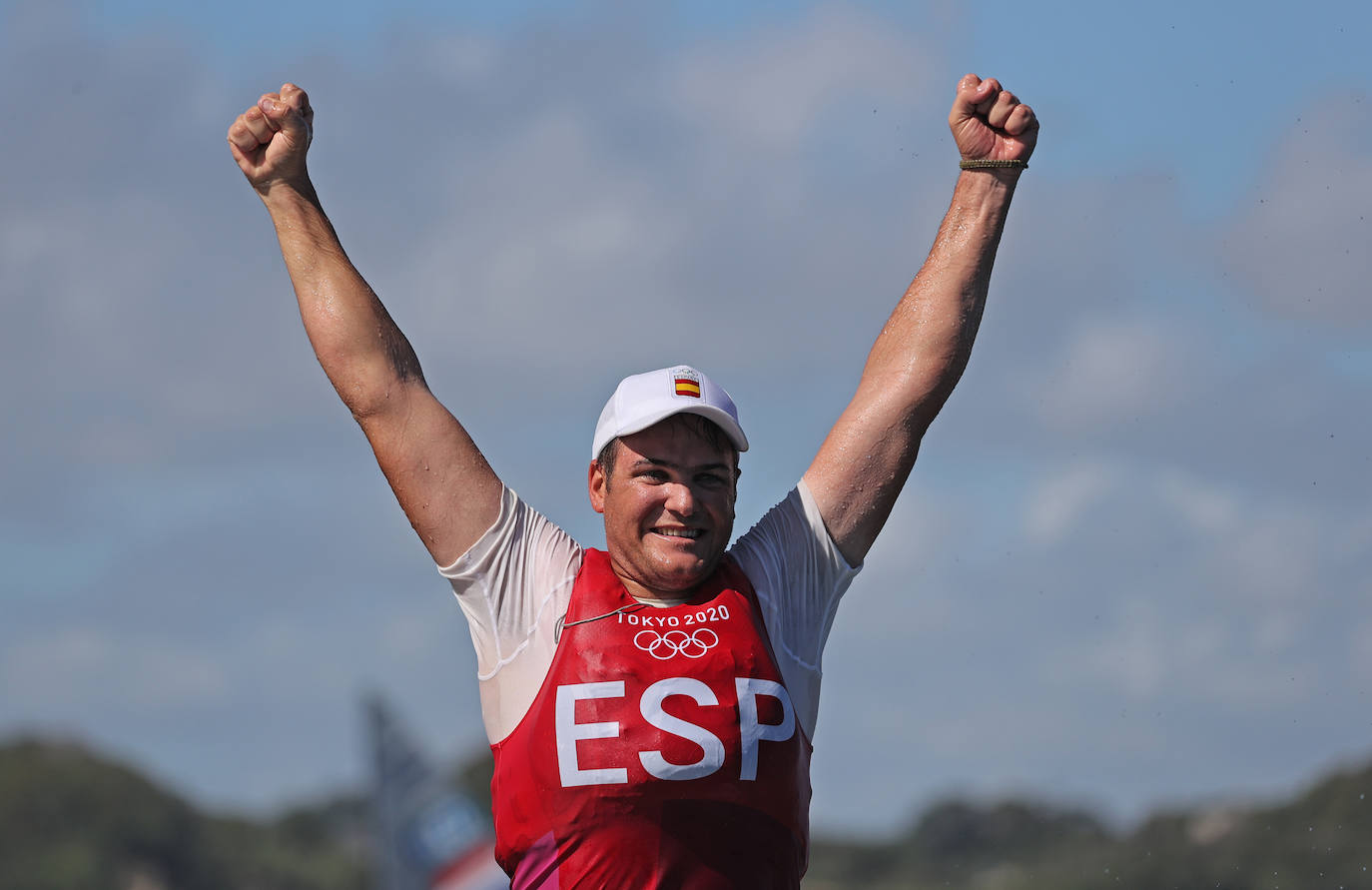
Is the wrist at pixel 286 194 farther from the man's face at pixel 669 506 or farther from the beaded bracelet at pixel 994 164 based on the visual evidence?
the beaded bracelet at pixel 994 164

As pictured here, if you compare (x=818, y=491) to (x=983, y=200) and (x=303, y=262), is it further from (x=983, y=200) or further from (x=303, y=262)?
(x=303, y=262)

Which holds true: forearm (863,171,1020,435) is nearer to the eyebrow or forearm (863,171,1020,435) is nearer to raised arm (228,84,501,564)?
the eyebrow

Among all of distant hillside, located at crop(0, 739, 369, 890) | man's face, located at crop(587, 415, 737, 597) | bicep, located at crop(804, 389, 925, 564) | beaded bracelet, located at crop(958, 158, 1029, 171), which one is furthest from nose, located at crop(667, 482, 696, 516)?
distant hillside, located at crop(0, 739, 369, 890)

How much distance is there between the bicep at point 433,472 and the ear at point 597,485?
366mm

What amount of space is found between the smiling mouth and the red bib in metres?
0.26

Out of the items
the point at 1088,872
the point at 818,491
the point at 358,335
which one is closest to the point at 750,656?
the point at 818,491

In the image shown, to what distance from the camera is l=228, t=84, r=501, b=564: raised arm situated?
21.1 feet

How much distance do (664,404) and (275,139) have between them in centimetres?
178

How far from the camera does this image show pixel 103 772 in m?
58.5

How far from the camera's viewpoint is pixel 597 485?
6.70 meters

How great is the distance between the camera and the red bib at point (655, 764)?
19.6ft

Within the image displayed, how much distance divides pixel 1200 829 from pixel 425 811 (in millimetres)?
25462

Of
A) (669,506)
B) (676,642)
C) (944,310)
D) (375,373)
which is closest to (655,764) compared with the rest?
(676,642)

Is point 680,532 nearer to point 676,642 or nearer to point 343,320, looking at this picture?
point 676,642
